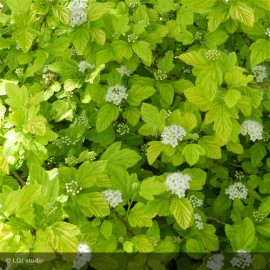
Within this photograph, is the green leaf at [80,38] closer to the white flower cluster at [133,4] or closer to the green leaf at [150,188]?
the white flower cluster at [133,4]

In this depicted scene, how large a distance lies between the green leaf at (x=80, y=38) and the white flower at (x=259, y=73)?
0.95 meters

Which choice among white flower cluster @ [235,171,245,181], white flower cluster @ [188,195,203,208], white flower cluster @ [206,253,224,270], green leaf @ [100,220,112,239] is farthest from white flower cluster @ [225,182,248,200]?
green leaf @ [100,220,112,239]

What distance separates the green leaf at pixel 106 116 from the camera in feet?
6.93

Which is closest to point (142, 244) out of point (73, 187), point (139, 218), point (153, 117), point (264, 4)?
point (139, 218)

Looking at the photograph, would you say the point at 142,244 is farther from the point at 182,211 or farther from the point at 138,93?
the point at 138,93

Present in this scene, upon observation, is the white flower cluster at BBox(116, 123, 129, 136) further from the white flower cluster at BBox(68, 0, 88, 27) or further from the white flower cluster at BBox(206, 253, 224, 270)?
the white flower cluster at BBox(206, 253, 224, 270)

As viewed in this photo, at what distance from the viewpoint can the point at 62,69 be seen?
230 cm

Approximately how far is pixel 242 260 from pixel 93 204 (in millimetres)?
785

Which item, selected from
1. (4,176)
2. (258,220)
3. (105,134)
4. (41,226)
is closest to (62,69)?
(105,134)

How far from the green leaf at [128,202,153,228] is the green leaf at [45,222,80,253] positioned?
33 cm

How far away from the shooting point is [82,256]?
1646 mm

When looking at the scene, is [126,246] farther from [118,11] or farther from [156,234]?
[118,11]

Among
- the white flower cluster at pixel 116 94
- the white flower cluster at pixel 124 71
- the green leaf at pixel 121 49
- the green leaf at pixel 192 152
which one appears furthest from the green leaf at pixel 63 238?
Answer: the white flower cluster at pixel 124 71

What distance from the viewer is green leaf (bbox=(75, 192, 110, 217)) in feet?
5.32
